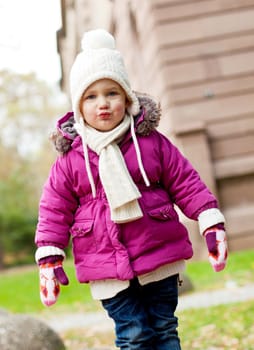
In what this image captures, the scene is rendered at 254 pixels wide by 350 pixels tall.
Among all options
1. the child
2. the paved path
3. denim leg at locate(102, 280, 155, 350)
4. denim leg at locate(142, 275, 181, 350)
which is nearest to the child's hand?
the child

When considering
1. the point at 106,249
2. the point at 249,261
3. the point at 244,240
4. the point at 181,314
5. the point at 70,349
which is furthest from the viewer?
the point at 244,240

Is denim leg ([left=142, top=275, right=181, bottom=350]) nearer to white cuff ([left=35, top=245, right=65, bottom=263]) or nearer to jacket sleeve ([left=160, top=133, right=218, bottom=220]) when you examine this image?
jacket sleeve ([left=160, top=133, right=218, bottom=220])

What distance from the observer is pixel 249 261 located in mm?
9570

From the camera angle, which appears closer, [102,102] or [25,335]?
[102,102]

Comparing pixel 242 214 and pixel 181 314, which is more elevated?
pixel 242 214

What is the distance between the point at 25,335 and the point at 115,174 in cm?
240

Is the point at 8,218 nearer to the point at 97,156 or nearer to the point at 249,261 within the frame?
the point at 249,261

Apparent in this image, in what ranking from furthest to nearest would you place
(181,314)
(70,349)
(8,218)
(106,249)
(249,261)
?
(8,218) < (249,261) < (181,314) < (70,349) < (106,249)

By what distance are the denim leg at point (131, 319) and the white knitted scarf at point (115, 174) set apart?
1.24 feet

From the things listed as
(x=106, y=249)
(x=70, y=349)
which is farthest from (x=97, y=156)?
(x=70, y=349)

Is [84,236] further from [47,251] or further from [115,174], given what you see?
[115,174]

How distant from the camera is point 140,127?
11.4 feet

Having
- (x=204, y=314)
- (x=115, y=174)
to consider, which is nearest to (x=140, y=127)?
(x=115, y=174)

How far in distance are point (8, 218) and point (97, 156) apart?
77.1 feet
